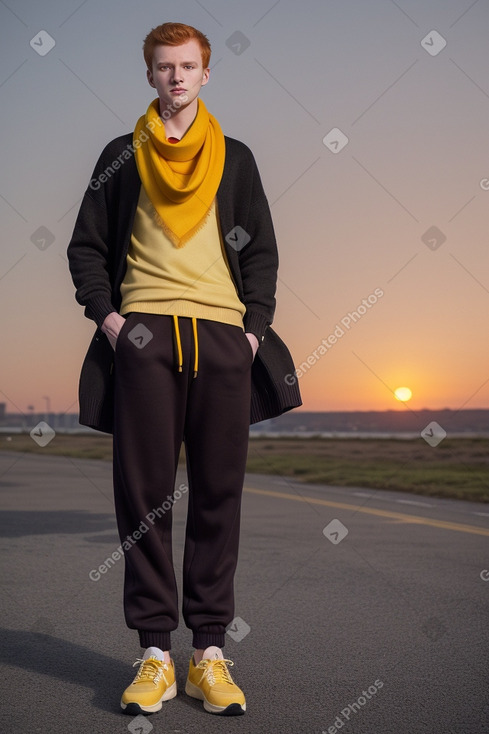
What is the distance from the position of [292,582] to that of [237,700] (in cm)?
237

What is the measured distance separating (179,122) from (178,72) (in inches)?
6.5

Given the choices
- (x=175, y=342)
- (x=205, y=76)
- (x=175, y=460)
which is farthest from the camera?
(x=205, y=76)

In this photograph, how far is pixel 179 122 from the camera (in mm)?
3176

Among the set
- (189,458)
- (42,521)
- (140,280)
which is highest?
(140,280)

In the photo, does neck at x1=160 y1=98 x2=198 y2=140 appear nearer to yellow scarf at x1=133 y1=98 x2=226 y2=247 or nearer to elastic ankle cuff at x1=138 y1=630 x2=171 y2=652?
yellow scarf at x1=133 y1=98 x2=226 y2=247

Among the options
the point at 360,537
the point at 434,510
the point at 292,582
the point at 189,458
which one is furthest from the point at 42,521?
the point at 189,458

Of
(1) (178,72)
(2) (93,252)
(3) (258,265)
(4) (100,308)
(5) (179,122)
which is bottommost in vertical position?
(4) (100,308)

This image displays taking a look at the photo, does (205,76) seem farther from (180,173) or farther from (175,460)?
(175,460)

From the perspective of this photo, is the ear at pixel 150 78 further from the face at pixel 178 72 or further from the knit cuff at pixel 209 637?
the knit cuff at pixel 209 637

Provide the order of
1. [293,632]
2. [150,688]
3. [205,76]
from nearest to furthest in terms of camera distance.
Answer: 1. [150,688]
2. [205,76]
3. [293,632]

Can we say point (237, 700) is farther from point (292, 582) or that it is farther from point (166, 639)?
point (292, 582)

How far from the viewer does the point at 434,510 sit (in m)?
9.72

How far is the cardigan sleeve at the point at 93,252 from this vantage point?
309 cm

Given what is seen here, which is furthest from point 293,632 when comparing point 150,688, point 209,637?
point 150,688
